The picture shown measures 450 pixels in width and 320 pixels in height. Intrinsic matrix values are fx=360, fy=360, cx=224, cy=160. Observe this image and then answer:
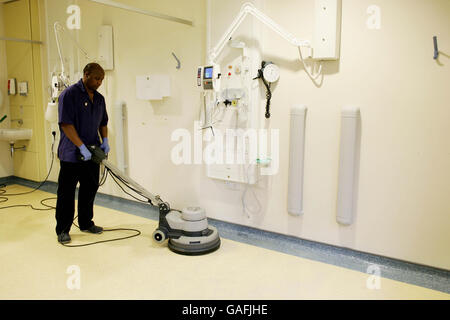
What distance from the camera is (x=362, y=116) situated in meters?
2.73

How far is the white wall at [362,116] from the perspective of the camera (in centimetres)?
248

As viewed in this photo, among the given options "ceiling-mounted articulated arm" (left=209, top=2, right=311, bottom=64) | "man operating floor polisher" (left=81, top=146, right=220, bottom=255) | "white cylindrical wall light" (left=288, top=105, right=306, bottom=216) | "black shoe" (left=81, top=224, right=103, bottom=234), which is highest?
"ceiling-mounted articulated arm" (left=209, top=2, right=311, bottom=64)

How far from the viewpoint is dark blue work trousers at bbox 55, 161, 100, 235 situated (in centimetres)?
306

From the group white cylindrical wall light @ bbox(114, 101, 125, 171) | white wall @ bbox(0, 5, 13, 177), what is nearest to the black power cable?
white cylindrical wall light @ bbox(114, 101, 125, 171)

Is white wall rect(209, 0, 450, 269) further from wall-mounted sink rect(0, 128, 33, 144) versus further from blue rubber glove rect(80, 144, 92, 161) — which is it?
wall-mounted sink rect(0, 128, 33, 144)

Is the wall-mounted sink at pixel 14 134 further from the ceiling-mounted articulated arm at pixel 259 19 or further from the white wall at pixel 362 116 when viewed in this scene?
the ceiling-mounted articulated arm at pixel 259 19

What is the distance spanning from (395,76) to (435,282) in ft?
4.82

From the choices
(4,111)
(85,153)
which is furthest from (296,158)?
(4,111)

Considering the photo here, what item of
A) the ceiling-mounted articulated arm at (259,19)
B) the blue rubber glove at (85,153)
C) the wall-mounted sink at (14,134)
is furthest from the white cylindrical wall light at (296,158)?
the wall-mounted sink at (14,134)

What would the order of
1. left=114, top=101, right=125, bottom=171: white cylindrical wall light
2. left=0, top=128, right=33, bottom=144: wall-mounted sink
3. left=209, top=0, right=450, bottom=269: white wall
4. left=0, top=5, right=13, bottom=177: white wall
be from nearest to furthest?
1. left=209, top=0, right=450, bottom=269: white wall
2. left=114, top=101, right=125, bottom=171: white cylindrical wall light
3. left=0, top=128, right=33, bottom=144: wall-mounted sink
4. left=0, top=5, right=13, bottom=177: white wall

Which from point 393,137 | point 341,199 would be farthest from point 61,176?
point 393,137

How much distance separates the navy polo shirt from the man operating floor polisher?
0.52 feet

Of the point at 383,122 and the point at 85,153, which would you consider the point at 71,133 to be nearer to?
the point at 85,153
